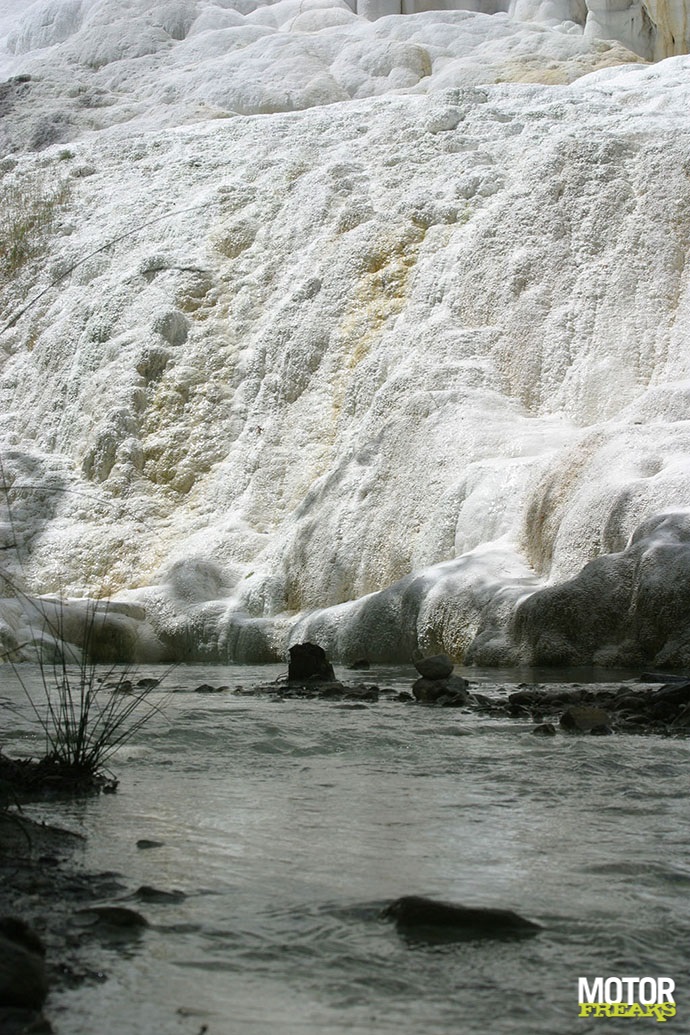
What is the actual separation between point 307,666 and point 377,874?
7451 millimetres

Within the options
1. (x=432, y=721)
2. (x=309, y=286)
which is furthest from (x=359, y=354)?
(x=432, y=721)

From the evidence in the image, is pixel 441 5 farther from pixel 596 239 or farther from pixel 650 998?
pixel 650 998

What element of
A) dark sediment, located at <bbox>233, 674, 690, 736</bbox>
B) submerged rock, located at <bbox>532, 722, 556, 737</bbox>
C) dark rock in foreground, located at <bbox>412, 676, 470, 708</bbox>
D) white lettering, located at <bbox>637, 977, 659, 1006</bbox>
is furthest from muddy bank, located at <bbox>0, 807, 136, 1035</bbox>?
dark rock in foreground, located at <bbox>412, 676, 470, 708</bbox>

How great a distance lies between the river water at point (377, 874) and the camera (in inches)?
114

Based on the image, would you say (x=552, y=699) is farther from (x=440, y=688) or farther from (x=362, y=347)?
(x=362, y=347)

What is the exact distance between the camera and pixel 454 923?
346 centimetres

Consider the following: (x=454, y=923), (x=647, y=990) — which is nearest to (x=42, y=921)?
(x=454, y=923)

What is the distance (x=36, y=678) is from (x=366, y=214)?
46.6 ft

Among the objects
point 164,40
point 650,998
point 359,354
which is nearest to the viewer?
point 650,998

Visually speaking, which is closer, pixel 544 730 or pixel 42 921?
pixel 42 921

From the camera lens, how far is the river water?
2.90m

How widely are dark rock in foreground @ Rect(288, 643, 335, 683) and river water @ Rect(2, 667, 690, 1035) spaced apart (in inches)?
164

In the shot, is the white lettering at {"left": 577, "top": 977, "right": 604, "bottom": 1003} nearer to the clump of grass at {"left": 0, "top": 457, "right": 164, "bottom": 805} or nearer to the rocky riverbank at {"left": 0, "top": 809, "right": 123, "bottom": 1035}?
the rocky riverbank at {"left": 0, "top": 809, "right": 123, "bottom": 1035}

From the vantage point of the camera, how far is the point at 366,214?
25.4 metres
